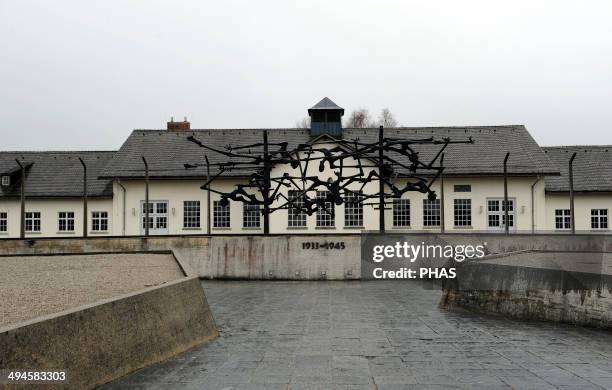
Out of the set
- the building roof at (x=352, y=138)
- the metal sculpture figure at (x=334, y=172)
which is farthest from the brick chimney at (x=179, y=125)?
the metal sculpture figure at (x=334, y=172)

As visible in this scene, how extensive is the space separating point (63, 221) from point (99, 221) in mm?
2711

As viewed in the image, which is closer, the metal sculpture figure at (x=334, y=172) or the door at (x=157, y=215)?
the metal sculpture figure at (x=334, y=172)

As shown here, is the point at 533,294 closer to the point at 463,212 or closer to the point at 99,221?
the point at 463,212

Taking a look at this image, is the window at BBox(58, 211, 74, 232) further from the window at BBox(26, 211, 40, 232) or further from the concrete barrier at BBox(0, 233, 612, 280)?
the concrete barrier at BBox(0, 233, 612, 280)

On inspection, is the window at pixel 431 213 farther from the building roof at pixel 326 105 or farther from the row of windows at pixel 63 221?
the row of windows at pixel 63 221

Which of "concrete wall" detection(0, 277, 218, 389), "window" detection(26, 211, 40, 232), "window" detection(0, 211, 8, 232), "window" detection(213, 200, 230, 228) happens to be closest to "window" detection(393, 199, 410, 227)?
"window" detection(213, 200, 230, 228)

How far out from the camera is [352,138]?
44594mm

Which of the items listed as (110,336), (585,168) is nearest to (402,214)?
(585,168)

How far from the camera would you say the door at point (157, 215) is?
40.7m

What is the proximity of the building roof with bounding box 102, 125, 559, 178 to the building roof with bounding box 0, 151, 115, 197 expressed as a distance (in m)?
2.79

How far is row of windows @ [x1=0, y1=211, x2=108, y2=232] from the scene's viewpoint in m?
42.2

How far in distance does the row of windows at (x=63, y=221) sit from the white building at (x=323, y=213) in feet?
0.24

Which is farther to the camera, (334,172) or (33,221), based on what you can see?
(33,221)

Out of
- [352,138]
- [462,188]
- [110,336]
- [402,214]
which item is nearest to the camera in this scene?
[110,336]
